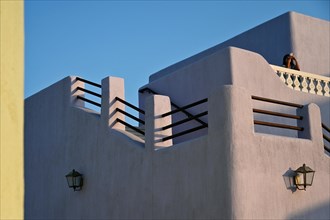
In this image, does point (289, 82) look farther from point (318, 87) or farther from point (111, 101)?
point (111, 101)

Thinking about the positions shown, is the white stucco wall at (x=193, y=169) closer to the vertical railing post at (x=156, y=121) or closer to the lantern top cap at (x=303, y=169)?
the vertical railing post at (x=156, y=121)

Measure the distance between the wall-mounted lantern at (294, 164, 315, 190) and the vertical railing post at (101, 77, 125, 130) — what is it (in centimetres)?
381

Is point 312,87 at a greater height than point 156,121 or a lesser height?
greater

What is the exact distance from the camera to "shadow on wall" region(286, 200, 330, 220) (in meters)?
8.56

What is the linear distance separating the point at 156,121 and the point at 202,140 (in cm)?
128

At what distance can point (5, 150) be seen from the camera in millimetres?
2098

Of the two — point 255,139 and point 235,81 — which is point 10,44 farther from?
point 235,81

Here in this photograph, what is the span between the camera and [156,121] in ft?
31.2

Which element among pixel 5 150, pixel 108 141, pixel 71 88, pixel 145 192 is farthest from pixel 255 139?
pixel 5 150

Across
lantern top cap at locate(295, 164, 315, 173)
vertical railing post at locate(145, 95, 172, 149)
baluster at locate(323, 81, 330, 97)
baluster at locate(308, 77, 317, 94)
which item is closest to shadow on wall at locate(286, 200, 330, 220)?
lantern top cap at locate(295, 164, 315, 173)

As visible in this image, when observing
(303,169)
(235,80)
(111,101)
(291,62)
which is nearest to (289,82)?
(291,62)

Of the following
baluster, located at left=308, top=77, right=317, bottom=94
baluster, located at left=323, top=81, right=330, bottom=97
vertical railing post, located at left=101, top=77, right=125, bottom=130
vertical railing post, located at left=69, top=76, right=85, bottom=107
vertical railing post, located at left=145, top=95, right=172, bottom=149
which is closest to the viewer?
vertical railing post, located at left=145, top=95, right=172, bottom=149

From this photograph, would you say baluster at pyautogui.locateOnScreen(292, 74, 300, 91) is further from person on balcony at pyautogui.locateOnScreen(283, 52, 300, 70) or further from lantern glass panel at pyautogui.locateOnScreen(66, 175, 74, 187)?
lantern glass panel at pyautogui.locateOnScreen(66, 175, 74, 187)

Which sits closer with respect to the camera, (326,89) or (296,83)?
(296,83)
